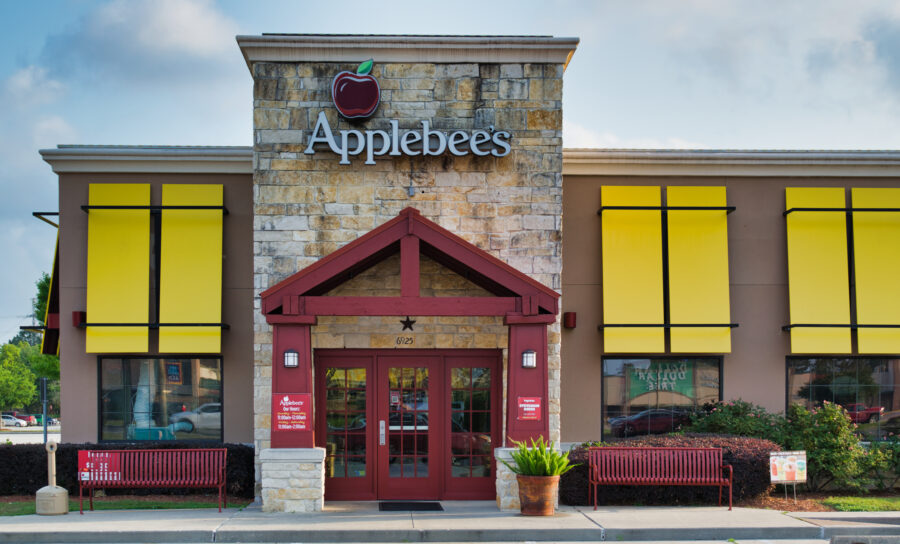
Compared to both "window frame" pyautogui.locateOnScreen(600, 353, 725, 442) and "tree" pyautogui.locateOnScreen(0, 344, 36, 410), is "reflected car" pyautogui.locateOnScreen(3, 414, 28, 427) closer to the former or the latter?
"tree" pyautogui.locateOnScreen(0, 344, 36, 410)

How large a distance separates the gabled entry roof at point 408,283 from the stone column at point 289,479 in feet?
6.97

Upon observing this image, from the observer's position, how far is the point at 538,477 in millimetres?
11375

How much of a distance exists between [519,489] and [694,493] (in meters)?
3.06

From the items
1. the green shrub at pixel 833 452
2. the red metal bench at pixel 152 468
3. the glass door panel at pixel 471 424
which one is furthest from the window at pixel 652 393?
the red metal bench at pixel 152 468

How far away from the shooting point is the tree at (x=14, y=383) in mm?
64688

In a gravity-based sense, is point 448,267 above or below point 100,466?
above

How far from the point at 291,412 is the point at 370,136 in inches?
183

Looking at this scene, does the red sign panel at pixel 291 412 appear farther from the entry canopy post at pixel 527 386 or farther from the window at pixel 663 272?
the window at pixel 663 272

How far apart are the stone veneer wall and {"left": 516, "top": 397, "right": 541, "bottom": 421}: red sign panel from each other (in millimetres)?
820

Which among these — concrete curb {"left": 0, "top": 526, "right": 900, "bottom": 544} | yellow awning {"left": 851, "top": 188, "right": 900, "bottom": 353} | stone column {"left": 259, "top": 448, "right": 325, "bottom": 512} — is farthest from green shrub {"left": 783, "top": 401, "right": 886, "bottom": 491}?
stone column {"left": 259, "top": 448, "right": 325, "bottom": 512}

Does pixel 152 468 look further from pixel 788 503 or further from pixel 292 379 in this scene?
pixel 788 503

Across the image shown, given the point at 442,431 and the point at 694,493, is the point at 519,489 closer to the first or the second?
the point at 442,431

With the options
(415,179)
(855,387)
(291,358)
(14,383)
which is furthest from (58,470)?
(14,383)

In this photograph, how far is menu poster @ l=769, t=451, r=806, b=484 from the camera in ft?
41.0
